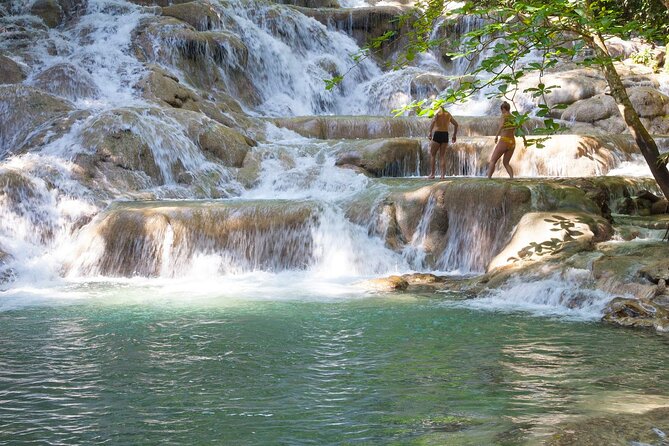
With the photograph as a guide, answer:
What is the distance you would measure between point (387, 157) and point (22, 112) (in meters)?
7.69

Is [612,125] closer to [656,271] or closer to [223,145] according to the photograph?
[223,145]

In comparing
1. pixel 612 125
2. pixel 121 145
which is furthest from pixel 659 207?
pixel 121 145

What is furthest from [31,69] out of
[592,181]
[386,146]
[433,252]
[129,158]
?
[592,181]

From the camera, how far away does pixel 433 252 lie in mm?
10594

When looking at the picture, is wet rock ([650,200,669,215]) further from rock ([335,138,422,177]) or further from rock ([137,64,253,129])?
rock ([137,64,253,129])

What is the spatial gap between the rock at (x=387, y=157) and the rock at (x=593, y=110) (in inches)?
219

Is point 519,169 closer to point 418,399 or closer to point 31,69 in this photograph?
point 418,399

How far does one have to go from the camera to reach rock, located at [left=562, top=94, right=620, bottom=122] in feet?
56.7

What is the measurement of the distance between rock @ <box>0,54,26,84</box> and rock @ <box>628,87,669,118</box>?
1537cm

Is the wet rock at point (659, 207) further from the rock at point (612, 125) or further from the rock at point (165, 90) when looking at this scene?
the rock at point (165, 90)

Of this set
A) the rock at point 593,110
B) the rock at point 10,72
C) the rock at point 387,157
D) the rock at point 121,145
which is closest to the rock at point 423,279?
the rock at point 387,157

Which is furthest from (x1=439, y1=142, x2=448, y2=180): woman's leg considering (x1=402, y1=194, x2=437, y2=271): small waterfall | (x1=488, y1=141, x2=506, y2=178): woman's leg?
(x1=402, y1=194, x2=437, y2=271): small waterfall

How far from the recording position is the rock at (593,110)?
56.7 feet

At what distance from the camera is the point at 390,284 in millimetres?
8906
